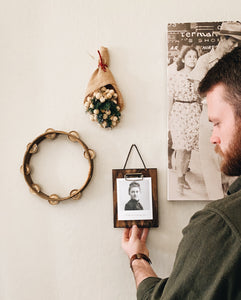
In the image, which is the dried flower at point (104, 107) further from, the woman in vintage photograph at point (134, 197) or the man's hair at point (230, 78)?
the man's hair at point (230, 78)

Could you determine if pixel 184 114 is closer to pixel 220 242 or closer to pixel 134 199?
pixel 134 199

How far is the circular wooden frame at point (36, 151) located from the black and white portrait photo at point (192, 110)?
346mm

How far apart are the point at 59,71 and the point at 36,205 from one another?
60 centimetres

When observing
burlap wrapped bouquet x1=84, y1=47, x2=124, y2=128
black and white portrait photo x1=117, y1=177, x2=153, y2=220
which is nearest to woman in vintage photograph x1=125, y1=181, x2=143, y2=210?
black and white portrait photo x1=117, y1=177, x2=153, y2=220

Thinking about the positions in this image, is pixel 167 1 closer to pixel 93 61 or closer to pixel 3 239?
pixel 93 61

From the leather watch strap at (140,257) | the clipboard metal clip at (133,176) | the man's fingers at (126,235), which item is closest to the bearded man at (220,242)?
the leather watch strap at (140,257)

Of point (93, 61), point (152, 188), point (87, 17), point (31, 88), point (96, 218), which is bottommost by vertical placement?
point (96, 218)

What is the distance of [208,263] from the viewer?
27.7 inches

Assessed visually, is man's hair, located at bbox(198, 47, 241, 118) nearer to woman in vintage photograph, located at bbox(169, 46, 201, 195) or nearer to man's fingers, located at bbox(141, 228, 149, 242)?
woman in vintage photograph, located at bbox(169, 46, 201, 195)

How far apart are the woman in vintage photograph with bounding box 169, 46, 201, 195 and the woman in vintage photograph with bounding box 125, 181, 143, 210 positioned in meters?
0.17

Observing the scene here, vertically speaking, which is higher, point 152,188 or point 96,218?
point 152,188

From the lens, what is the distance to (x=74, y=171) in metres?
1.33

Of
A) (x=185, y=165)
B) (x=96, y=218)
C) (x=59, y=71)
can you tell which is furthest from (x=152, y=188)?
(x=59, y=71)

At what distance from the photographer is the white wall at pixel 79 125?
1308 mm
